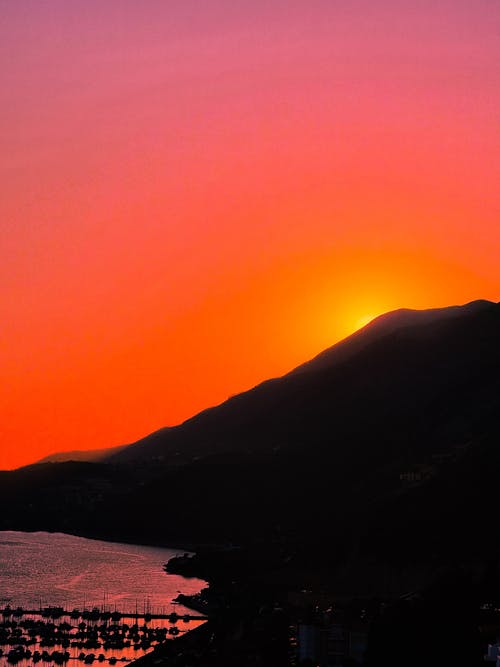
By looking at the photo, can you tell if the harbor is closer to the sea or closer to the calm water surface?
the sea

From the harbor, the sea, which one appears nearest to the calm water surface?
the sea

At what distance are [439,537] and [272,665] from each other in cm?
8023

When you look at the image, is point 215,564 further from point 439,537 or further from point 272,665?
point 272,665

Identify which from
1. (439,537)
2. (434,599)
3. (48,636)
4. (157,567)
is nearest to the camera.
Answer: (434,599)

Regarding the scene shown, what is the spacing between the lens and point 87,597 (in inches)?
5566

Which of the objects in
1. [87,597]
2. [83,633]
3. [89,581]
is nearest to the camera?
[83,633]

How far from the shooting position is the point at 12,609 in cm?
12962

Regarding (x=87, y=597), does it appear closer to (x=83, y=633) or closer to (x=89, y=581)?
(x=89, y=581)

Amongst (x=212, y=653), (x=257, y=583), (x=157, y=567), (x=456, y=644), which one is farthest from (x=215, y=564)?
(x=456, y=644)

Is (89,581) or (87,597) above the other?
(89,581)

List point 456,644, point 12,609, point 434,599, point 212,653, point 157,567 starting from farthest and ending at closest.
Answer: point 157,567, point 12,609, point 212,653, point 434,599, point 456,644

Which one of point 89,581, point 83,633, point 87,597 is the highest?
point 89,581

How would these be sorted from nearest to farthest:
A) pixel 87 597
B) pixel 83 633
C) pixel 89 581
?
pixel 83 633 → pixel 87 597 → pixel 89 581

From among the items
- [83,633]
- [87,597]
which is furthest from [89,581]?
[83,633]
